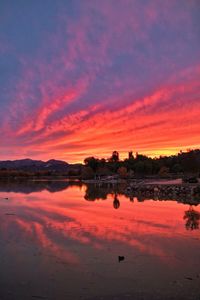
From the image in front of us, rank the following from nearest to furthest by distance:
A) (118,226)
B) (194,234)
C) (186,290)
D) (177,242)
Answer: (186,290)
(177,242)
(194,234)
(118,226)

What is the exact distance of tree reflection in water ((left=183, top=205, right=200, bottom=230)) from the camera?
22.0 meters

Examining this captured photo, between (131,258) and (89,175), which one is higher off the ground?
(89,175)

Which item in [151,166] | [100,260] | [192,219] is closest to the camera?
[100,260]

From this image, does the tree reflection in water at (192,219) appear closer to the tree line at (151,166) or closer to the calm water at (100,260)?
the calm water at (100,260)

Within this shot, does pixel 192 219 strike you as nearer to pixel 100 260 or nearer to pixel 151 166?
pixel 100 260

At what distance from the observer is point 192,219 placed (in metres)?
25.0

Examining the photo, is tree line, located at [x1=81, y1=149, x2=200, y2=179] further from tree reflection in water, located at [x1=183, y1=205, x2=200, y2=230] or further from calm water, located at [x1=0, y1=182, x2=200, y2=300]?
calm water, located at [x1=0, y1=182, x2=200, y2=300]

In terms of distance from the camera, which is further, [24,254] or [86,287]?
[24,254]

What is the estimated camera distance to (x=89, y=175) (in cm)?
17288

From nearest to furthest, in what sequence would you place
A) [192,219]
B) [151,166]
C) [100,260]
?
[100,260] → [192,219] → [151,166]

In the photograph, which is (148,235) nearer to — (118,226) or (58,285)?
(118,226)

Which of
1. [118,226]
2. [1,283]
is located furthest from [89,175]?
[1,283]

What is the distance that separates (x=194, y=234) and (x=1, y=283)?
11.1 m

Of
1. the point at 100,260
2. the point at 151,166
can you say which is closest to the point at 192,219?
the point at 100,260
